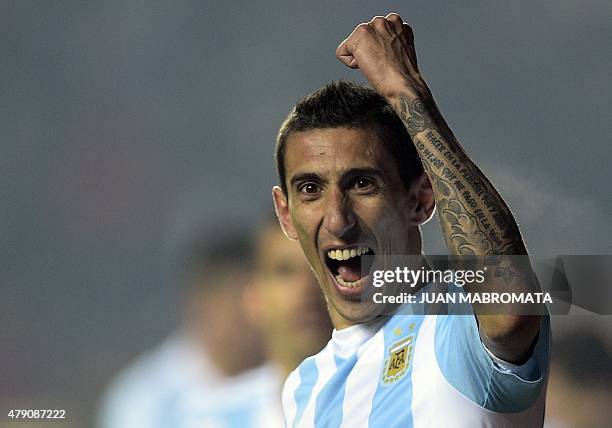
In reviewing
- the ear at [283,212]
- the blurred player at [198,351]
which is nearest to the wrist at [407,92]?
the ear at [283,212]

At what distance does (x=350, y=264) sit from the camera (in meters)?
2.08

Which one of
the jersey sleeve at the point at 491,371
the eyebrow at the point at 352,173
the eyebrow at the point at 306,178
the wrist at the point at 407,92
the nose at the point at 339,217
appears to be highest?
A: the eyebrow at the point at 306,178

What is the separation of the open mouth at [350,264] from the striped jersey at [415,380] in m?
0.14

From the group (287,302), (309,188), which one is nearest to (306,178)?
(309,188)

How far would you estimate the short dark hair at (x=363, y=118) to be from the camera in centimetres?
199

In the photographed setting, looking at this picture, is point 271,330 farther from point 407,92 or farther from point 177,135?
point 407,92

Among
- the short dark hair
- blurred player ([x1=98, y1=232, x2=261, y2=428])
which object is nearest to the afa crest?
the short dark hair

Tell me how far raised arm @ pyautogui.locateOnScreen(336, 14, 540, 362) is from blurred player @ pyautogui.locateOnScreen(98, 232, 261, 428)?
1.05 meters

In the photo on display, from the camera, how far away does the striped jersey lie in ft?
4.54

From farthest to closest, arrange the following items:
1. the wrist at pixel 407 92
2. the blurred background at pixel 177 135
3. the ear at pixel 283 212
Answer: the blurred background at pixel 177 135 → the ear at pixel 283 212 → the wrist at pixel 407 92

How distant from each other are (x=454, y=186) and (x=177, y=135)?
1292 mm

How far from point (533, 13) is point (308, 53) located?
62 centimetres

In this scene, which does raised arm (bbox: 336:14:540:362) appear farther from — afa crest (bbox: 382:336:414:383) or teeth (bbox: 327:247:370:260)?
teeth (bbox: 327:247:370:260)

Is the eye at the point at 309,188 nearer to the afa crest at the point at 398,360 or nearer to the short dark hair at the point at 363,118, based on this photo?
the short dark hair at the point at 363,118
